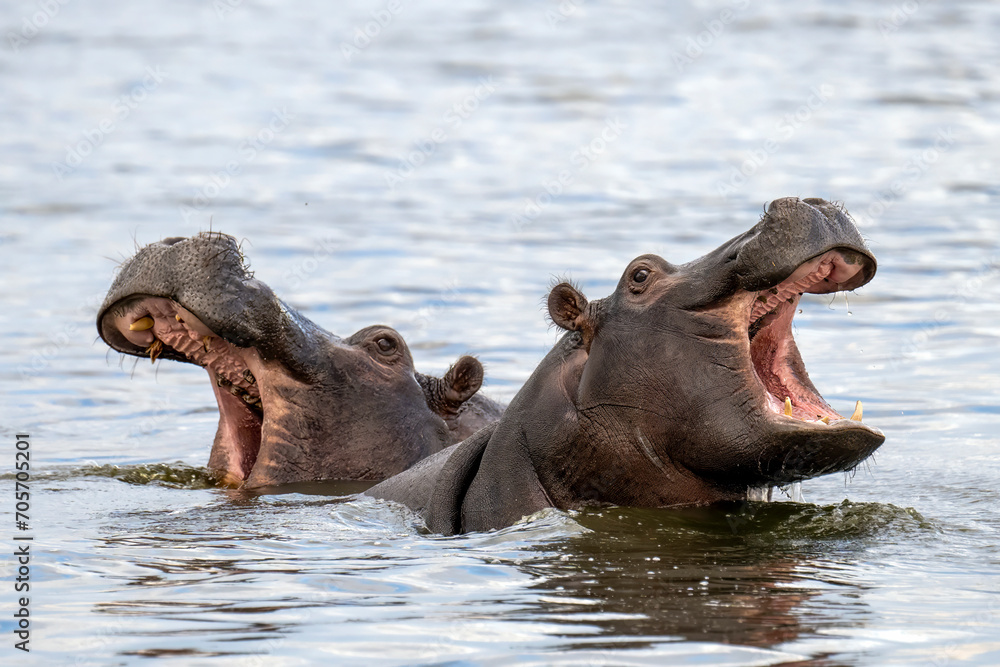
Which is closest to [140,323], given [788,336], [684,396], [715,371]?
[684,396]

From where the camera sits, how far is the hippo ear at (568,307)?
22.9 feet

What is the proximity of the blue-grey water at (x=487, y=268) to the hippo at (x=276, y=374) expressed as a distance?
37 cm

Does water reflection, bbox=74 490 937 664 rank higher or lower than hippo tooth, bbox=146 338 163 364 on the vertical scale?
lower

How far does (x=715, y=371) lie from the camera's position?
658cm

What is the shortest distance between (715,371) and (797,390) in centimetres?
49

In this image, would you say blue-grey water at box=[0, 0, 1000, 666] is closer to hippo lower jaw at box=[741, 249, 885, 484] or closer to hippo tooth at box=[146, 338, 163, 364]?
hippo lower jaw at box=[741, 249, 885, 484]

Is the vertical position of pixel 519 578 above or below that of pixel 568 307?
below

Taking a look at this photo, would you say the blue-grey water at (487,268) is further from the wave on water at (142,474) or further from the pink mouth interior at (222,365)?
the pink mouth interior at (222,365)

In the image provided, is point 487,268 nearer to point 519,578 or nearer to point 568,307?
point 568,307

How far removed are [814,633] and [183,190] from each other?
16966 millimetres

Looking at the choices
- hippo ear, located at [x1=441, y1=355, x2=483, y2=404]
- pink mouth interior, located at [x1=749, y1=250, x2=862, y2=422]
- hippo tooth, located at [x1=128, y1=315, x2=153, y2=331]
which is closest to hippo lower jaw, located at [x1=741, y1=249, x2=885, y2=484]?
pink mouth interior, located at [x1=749, y1=250, x2=862, y2=422]

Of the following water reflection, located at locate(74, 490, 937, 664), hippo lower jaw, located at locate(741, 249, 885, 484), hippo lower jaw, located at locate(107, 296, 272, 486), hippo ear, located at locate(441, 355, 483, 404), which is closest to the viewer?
water reflection, located at locate(74, 490, 937, 664)

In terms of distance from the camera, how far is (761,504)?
23.7 feet

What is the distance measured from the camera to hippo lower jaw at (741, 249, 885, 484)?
626cm
